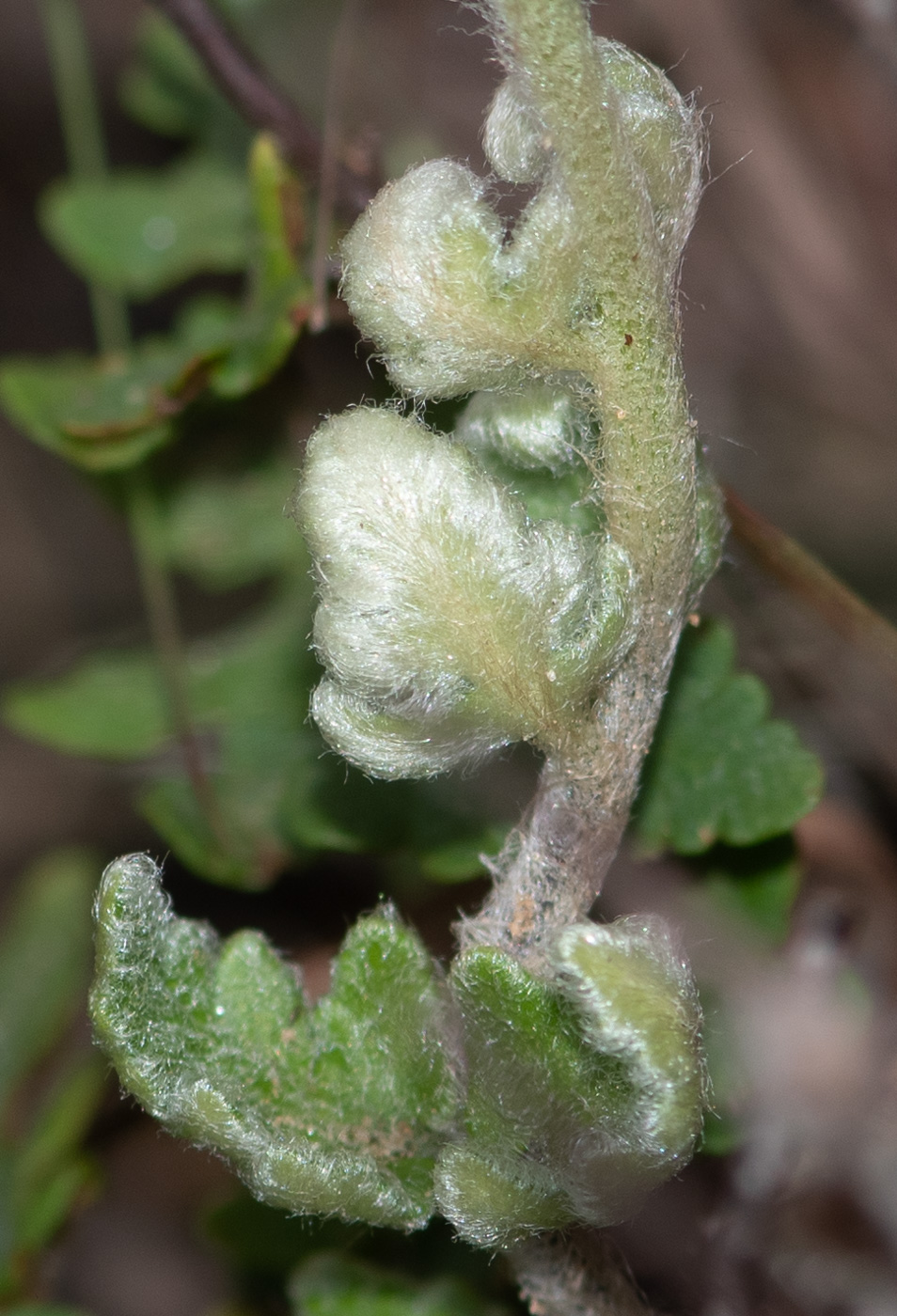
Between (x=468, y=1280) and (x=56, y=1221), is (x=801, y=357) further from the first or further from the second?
(x=56, y=1221)

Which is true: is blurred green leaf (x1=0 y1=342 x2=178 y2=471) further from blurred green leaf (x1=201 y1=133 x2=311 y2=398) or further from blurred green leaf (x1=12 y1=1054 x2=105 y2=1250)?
blurred green leaf (x1=12 y1=1054 x2=105 y2=1250)

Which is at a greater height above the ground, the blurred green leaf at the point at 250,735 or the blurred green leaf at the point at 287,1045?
the blurred green leaf at the point at 287,1045

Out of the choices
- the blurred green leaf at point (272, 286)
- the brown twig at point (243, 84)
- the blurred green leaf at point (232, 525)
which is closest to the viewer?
the blurred green leaf at point (272, 286)

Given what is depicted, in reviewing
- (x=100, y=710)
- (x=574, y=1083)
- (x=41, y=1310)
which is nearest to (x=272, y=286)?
(x=100, y=710)

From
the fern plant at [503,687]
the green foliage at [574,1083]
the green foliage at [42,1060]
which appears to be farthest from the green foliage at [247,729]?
the green foliage at [574,1083]

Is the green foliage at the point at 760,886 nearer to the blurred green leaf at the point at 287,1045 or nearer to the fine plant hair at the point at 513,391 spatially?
the blurred green leaf at the point at 287,1045

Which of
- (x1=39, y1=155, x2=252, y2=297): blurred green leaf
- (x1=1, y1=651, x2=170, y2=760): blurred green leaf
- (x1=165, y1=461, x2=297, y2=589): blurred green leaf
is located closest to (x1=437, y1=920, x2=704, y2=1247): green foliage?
(x1=1, y1=651, x2=170, y2=760): blurred green leaf

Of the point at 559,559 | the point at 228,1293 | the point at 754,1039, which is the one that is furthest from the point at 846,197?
the point at 228,1293
